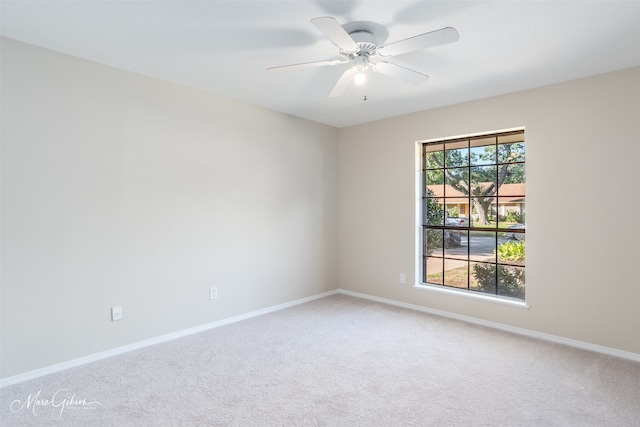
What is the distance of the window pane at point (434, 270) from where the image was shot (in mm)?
4137

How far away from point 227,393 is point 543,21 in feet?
10.2

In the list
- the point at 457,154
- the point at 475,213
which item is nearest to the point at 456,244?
the point at 475,213

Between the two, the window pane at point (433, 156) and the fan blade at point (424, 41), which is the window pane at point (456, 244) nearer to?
the window pane at point (433, 156)

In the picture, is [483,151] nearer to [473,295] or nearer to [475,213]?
[475,213]

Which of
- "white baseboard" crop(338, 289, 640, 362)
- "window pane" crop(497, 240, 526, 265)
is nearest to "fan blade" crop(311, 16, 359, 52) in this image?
"window pane" crop(497, 240, 526, 265)

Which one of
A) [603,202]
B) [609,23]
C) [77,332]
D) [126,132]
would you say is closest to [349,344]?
[77,332]

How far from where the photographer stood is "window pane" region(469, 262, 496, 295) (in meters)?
3.74

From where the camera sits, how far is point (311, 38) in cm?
235

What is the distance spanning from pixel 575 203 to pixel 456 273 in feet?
4.60

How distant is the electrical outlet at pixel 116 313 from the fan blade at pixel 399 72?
281 centimetres

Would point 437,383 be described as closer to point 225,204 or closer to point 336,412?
point 336,412

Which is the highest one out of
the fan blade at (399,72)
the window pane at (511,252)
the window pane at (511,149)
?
the fan blade at (399,72)

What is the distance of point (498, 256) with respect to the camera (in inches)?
145

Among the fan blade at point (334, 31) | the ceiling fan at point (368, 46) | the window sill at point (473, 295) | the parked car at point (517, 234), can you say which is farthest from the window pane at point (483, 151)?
the fan blade at point (334, 31)
